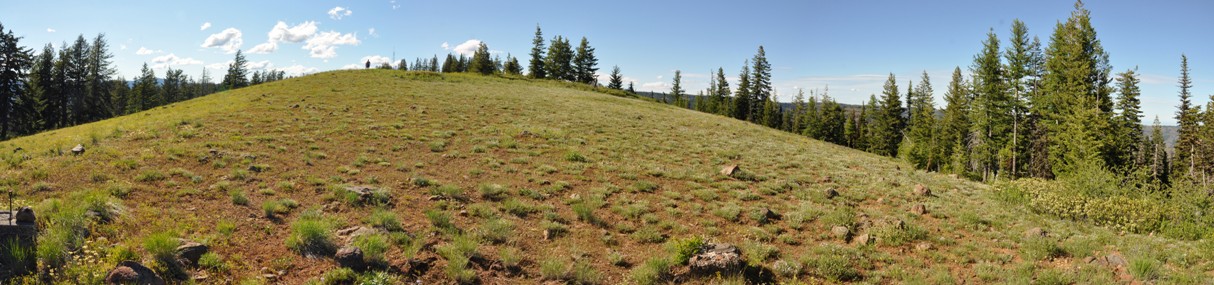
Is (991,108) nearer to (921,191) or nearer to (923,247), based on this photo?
(921,191)

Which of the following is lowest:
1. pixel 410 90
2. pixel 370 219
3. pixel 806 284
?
pixel 806 284

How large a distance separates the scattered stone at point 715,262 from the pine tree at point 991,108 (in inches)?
1718

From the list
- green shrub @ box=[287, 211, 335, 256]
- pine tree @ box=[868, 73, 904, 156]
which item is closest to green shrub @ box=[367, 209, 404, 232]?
green shrub @ box=[287, 211, 335, 256]

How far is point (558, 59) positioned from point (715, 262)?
78.0 metres

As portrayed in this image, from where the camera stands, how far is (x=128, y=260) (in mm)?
6562

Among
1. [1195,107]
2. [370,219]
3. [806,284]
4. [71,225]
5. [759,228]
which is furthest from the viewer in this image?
[1195,107]

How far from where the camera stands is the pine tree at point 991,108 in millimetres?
39922

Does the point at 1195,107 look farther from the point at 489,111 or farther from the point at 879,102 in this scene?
the point at 489,111

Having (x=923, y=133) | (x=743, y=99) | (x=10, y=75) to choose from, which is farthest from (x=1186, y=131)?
(x=10, y=75)

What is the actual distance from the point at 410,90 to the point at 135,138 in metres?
27.1

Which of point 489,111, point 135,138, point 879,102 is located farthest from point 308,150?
point 879,102

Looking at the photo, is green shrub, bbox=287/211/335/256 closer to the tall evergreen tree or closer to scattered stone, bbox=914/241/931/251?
scattered stone, bbox=914/241/931/251

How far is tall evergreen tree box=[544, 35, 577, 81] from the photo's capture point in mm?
83625

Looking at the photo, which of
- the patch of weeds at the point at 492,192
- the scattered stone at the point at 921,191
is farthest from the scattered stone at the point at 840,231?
the patch of weeds at the point at 492,192
